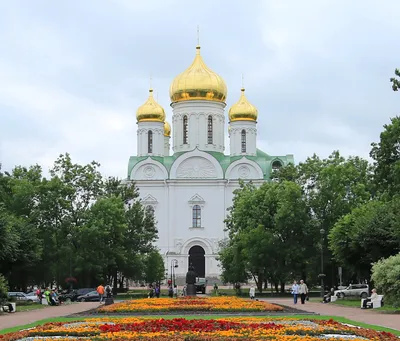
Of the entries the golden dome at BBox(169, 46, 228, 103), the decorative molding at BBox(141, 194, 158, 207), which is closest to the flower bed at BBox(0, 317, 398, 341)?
the decorative molding at BBox(141, 194, 158, 207)

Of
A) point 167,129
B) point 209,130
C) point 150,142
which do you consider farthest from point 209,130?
point 167,129

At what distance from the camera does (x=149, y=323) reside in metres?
20.0

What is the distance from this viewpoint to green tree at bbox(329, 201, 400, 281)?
38.7 meters

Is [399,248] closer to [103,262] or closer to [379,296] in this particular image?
[379,296]

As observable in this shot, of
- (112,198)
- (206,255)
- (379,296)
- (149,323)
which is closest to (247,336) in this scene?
(149,323)

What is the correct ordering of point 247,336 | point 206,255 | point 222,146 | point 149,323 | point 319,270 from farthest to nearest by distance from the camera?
point 222,146
point 206,255
point 319,270
point 149,323
point 247,336

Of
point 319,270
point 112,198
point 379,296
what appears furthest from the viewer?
point 112,198

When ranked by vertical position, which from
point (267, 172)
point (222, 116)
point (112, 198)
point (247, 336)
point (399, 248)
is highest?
point (222, 116)

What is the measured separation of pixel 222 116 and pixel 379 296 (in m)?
52.9

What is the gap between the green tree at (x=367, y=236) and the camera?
3872 centimetres

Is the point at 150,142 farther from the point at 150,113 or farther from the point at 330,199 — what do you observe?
the point at 330,199

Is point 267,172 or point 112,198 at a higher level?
point 267,172

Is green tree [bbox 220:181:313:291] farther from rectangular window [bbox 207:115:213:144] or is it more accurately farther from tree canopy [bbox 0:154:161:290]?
rectangular window [bbox 207:115:213:144]

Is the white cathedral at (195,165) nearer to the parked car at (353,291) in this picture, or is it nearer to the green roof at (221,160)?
the green roof at (221,160)
